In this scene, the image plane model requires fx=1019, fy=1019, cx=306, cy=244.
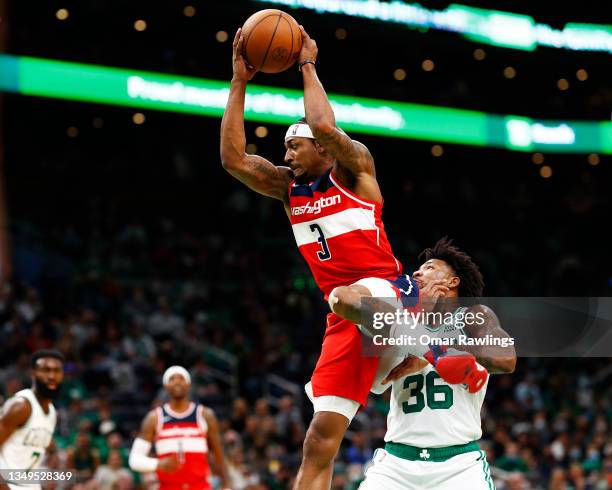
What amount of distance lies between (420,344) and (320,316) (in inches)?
562

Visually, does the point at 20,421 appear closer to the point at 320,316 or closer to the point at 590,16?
the point at 320,316

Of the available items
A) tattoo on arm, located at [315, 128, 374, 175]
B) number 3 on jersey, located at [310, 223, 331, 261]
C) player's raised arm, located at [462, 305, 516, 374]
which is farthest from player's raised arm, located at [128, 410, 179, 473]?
player's raised arm, located at [462, 305, 516, 374]

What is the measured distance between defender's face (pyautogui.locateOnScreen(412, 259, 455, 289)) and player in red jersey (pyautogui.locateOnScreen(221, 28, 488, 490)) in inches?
5.5

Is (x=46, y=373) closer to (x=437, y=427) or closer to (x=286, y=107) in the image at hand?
(x=437, y=427)

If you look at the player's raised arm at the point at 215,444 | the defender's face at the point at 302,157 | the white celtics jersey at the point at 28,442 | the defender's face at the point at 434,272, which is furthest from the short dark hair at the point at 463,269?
the player's raised arm at the point at 215,444

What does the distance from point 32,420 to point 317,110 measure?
398cm

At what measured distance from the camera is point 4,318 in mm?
15547

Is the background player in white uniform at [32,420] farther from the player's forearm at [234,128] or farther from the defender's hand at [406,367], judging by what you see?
the defender's hand at [406,367]

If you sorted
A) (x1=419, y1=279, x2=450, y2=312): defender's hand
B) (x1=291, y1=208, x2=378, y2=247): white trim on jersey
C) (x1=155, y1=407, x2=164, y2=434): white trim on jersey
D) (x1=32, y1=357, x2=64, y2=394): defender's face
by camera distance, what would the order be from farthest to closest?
(x1=155, y1=407, x2=164, y2=434): white trim on jersey → (x1=32, y1=357, x2=64, y2=394): defender's face → (x1=291, y1=208, x2=378, y2=247): white trim on jersey → (x1=419, y1=279, x2=450, y2=312): defender's hand

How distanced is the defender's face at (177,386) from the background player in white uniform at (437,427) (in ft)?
15.7

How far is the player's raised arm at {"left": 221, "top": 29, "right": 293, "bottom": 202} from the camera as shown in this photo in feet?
20.0

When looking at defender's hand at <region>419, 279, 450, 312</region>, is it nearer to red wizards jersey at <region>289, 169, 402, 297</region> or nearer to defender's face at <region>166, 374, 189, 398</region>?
red wizards jersey at <region>289, 169, 402, 297</region>

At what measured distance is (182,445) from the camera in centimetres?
983

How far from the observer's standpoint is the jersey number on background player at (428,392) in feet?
17.3
